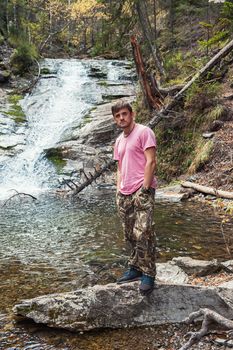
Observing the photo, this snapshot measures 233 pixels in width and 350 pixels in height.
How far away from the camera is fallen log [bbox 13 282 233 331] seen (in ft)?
13.5

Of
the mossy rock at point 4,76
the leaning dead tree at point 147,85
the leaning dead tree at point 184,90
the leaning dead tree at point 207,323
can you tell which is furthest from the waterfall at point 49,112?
the leaning dead tree at point 207,323

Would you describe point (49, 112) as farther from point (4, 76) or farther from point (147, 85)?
point (147, 85)

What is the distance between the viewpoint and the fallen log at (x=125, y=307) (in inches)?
162

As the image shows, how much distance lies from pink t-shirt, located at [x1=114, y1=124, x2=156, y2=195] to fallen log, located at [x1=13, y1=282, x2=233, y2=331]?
1.09 metres

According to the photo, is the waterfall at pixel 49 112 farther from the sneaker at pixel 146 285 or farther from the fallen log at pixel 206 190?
the sneaker at pixel 146 285

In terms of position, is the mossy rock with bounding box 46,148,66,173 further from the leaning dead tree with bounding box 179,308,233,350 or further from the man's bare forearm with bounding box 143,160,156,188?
the leaning dead tree with bounding box 179,308,233,350

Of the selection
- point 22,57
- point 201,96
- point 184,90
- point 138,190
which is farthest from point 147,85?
point 22,57

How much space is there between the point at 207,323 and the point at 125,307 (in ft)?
3.01

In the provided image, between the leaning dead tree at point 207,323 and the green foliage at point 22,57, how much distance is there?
93.1 ft

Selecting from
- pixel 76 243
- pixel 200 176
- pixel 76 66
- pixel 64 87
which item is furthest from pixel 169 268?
pixel 76 66

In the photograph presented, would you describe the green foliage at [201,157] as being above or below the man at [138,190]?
below

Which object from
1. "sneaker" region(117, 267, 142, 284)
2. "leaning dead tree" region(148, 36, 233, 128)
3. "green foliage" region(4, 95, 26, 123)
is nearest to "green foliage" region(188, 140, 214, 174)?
"leaning dead tree" region(148, 36, 233, 128)

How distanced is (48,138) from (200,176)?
9.68 meters

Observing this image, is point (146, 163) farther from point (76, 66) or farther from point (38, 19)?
point (38, 19)
